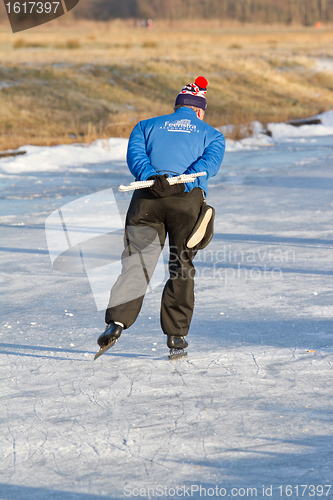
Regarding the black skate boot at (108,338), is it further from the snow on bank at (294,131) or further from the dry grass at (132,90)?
the snow on bank at (294,131)

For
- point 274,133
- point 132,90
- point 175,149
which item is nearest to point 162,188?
point 175,149

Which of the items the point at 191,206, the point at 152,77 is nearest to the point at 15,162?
the point at 191,206

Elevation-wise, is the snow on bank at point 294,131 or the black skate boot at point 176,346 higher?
the black skate boot at point 176,346

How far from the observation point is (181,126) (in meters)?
4.11

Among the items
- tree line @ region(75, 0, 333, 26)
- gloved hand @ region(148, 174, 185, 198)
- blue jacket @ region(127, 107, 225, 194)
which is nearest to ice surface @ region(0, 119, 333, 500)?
gloved hand @ region(148, 174, 185, 198)

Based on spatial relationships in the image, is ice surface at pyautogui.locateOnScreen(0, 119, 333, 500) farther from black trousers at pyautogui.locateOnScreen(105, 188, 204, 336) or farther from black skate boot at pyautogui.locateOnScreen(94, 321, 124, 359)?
black trousers at pyautogui.locateOnScreen(105, 188, 204, 336)

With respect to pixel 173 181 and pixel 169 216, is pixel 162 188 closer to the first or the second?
pixel 173 181

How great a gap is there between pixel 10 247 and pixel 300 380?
4.72 metres

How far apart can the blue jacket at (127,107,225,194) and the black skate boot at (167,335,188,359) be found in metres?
1.01

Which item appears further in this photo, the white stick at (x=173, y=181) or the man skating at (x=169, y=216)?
the man skating at (x=169, y=216)

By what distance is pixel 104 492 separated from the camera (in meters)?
2.68

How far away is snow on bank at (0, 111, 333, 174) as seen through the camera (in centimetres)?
1402

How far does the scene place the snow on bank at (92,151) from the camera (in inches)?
552

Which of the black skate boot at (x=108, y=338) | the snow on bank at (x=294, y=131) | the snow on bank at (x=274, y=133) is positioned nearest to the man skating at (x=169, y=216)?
the black skate boot at (x=108, y=338)
